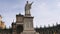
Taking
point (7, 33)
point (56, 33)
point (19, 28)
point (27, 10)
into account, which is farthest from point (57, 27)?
point (27, 10)

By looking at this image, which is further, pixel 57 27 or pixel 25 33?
pixel 57 27

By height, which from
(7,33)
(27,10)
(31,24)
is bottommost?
(7,33)

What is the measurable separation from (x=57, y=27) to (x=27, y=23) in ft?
112

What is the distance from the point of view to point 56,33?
230ft

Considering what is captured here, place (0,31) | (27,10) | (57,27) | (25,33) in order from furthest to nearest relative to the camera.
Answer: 1. (0,31)
2. (57,27)
3. (27,10)
4. (25,33)

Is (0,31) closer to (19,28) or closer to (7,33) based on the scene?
(7,33)

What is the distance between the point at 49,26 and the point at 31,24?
3609 centimetres

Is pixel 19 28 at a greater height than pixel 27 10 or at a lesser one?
lesser

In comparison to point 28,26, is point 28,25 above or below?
above

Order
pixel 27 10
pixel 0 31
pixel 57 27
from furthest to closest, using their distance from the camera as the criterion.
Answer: pixel 0 31 < pixel 57 27 < pixel 27 10

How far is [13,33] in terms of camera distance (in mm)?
70000

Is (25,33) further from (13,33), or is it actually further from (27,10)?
(13,33)

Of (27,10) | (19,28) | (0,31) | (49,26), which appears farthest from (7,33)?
(27,10)

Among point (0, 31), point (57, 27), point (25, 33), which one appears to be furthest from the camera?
point (0, 31)
